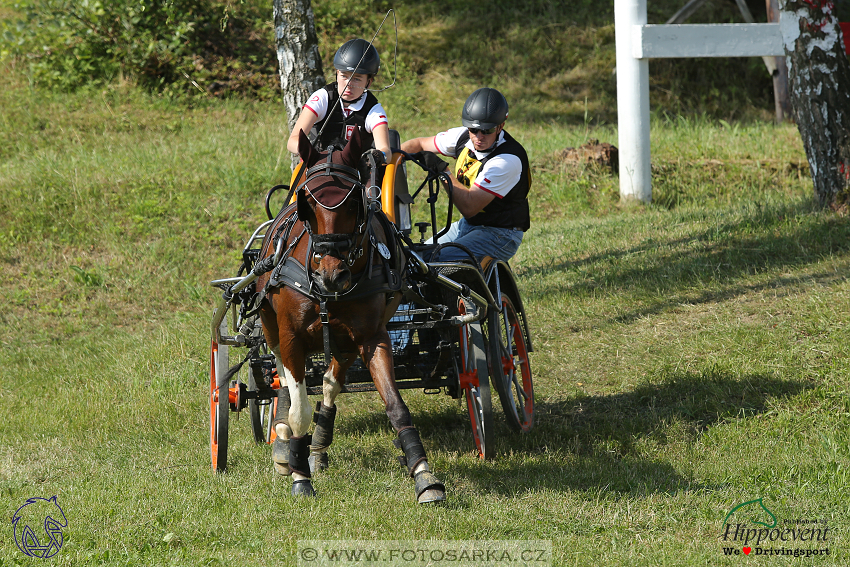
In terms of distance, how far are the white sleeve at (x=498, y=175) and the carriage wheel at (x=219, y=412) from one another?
200 centimetres

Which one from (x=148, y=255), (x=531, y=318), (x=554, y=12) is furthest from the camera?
(x=554, y=12)

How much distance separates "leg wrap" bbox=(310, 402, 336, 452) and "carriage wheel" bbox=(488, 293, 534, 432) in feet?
3.75

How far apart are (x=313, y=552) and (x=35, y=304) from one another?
6.31m

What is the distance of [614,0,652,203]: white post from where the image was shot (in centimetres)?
1005

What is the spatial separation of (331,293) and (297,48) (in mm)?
4674

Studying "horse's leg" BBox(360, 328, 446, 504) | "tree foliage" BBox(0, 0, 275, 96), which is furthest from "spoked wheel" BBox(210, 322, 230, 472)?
"tree foliage" BBox(0, 0, 275, 96)

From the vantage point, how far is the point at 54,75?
13188 millimetres

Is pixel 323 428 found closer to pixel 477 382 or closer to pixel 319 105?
pixel 477 382

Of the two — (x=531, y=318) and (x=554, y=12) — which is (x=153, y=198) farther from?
(x=554, y=12)

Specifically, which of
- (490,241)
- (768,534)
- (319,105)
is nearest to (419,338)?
(490,241)

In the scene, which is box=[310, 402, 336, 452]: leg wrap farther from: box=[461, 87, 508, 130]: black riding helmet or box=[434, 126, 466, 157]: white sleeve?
box=[434, 126, 466, 157]: white sleeve

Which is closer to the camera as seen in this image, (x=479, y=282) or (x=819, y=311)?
(x=479, y=282)

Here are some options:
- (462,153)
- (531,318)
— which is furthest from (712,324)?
(462,153)

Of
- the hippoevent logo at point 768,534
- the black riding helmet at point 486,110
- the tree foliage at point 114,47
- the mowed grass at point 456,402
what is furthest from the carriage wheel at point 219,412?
the tree foliage at point 114,47
